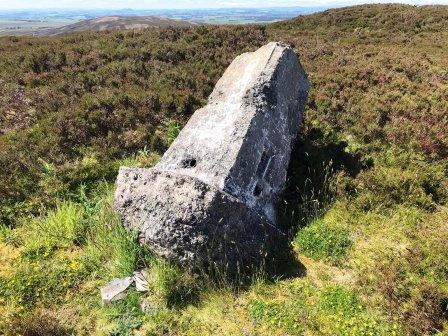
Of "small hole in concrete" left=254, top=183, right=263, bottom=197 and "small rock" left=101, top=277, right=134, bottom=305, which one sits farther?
"small hole in concrete" left=254, top=183, right=263, bottom=197

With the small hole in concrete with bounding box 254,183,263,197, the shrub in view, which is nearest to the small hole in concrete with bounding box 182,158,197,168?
the small hole in concrete with bounding box 254,183,263,197

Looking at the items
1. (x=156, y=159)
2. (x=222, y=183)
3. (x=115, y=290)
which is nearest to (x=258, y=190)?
(x=222, y=183)

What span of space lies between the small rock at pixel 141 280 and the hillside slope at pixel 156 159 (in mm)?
110

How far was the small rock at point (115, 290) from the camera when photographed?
19.2ft

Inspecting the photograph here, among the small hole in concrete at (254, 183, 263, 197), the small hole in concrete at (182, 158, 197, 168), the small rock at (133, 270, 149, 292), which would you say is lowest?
the small rock at (133, 270, 149, 292)

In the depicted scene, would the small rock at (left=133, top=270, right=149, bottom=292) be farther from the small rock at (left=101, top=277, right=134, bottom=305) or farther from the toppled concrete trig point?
the toppled concrete trig point

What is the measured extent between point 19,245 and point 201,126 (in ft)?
14.4

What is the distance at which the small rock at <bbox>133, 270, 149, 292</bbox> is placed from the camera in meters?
6.00

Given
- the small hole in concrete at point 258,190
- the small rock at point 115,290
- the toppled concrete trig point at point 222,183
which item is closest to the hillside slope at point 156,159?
the small rock at point 115,290

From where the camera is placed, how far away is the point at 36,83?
15.4 m

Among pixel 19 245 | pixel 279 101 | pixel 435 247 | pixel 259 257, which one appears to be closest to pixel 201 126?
pixel 279 101

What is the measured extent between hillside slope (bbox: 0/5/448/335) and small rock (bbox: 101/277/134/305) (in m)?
0.14

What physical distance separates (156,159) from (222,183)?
4496 millimetres

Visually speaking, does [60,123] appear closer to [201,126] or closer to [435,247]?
[201,126]
